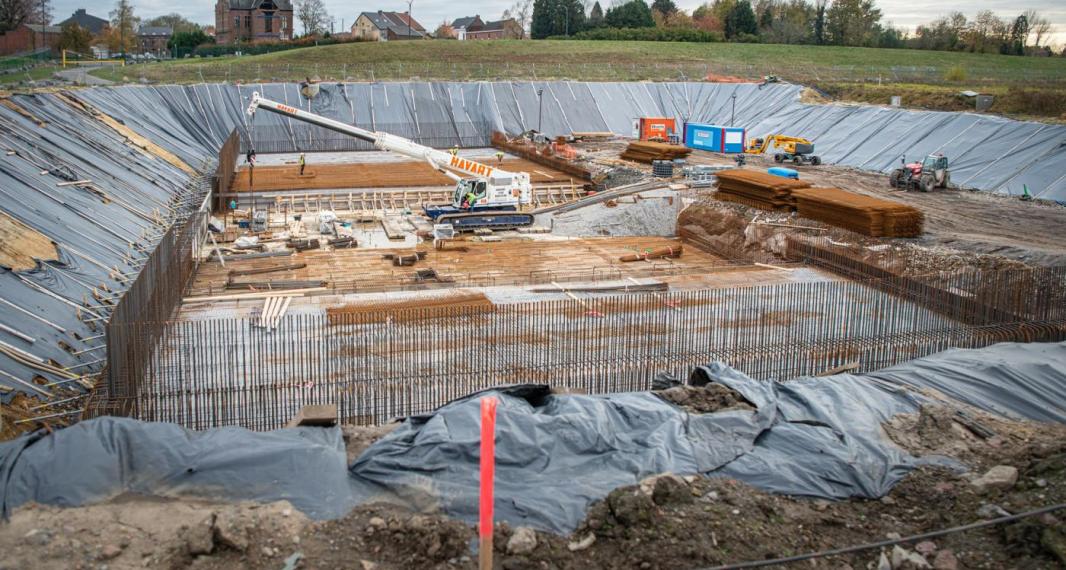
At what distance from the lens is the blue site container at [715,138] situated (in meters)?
44.0

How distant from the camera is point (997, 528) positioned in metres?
8.50

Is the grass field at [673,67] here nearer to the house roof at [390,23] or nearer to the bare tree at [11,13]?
the bare tree at [11,13]

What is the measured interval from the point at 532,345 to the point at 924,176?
72.2 ft

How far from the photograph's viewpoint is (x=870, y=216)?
24.2 meters

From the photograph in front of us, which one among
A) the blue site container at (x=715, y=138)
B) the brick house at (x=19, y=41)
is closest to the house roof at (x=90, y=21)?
the brick house at (x=19, y=41)

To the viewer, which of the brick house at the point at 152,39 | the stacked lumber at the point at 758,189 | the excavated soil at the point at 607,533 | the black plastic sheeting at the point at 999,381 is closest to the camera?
the excavated soil at the point at 607,533

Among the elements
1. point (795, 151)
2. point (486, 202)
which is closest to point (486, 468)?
point (486, 202)

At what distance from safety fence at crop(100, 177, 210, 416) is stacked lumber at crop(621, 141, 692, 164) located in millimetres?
21119

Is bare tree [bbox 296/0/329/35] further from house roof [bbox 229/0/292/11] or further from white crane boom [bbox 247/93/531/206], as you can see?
white crane boom [bbox 247/93/531/206]

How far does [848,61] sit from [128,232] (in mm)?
63958

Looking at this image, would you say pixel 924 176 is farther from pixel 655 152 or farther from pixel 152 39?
pixel 152 39

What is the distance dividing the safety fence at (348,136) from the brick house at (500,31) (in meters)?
63.7

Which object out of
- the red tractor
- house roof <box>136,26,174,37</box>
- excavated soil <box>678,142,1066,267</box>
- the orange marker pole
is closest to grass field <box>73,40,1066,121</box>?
the red tractor

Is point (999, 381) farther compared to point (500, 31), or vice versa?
point (500, 31)
